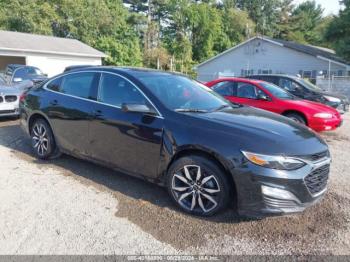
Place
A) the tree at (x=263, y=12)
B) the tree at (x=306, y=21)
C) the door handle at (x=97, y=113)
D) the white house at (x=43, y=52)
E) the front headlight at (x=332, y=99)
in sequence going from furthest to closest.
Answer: the tree at (x=263, y=12)
the tree at (x=306, y=21)
the white house at (x=43, y=52)
the front headlight at (x=332, y=99)
the door handle at (x=97, y=113)

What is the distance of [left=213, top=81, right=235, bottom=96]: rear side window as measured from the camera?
878cm

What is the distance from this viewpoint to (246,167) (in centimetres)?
321

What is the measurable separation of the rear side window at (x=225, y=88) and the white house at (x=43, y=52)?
19052 millimetres

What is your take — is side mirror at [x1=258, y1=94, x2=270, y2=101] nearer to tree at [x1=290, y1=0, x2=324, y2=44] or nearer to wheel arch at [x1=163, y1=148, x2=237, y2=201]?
wheel arch at [x1=163, y1=148, x2=237, y2=201]

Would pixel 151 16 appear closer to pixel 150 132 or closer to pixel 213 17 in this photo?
pixel 213 17

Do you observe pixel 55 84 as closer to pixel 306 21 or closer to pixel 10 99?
pixel 10 99

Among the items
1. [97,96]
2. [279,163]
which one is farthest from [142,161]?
[279,163]

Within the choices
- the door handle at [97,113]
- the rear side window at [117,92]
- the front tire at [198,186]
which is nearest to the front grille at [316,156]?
the front tire at [198,186]

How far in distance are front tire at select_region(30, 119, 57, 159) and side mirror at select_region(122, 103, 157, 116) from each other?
1.98 meters

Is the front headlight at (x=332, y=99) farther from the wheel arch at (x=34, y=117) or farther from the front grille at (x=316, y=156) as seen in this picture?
the wheel arch at (x=34, y=117)

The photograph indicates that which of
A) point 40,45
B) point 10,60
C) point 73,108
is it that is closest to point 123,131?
point 73,108

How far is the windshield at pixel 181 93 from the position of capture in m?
4.05

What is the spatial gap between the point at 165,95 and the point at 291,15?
6210cm

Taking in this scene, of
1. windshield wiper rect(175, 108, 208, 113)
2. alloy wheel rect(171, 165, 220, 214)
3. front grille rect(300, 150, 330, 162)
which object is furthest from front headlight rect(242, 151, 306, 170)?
windshield wiper rect(175, 108, 208, 113)
